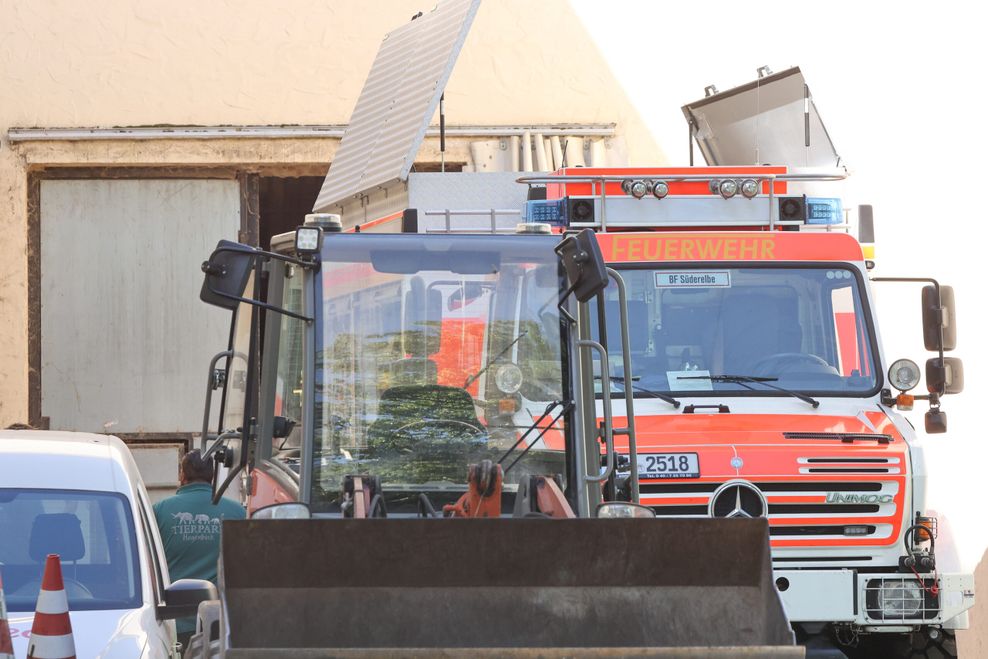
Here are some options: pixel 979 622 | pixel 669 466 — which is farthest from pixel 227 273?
pixel 979 622

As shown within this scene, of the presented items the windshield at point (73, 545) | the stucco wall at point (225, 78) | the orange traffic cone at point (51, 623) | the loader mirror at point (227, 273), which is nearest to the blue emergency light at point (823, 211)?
the loader mirror at point (227, 273)

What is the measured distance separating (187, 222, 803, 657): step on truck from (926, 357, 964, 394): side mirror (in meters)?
2.74

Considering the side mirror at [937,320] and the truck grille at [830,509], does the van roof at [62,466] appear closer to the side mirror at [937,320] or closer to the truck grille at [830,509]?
the truck grille at [830,509]

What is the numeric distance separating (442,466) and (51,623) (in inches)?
70.8

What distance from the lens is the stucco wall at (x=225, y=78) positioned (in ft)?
45.8

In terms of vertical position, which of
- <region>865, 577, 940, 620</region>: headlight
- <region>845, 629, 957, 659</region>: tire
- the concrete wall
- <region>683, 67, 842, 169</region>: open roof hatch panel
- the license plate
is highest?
<region>683, 67, 842, 169</region>: open roof hatch panel

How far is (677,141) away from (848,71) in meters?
1.85

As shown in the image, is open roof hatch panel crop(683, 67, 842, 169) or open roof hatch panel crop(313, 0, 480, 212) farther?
open roof hatch panel crop(683, 67, 842, 169)

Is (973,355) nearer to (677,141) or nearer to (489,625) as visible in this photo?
(677,141)

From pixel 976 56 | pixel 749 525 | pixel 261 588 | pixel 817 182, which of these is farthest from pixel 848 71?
pixel 261 588

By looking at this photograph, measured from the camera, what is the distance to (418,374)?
6.14m

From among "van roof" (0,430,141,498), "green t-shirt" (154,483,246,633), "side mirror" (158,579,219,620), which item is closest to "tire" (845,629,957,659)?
"green t-shirt" (154,483,246,633)

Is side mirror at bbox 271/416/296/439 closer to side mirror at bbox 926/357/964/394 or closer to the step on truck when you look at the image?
the step on truck

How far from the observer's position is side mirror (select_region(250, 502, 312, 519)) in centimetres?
564
